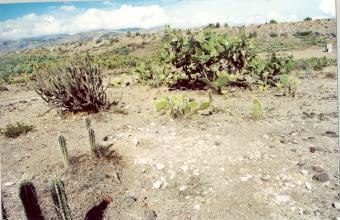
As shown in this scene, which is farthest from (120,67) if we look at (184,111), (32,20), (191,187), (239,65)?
(191,187)

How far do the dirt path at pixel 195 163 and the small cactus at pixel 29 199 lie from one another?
17cm

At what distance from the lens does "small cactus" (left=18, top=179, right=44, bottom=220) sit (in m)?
2.01

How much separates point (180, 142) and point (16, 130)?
161 cm

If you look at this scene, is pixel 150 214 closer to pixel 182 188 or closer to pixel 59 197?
pixel 182 188

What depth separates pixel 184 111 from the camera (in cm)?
367

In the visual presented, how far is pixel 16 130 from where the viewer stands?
11.1 ft

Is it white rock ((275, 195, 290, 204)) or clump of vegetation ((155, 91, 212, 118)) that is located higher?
clump of vegetation ((155, 91, 212, 118))

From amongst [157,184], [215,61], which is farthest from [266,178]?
[215,61]

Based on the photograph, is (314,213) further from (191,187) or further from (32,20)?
(32,20)

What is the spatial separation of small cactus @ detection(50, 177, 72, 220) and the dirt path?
0.69 ft

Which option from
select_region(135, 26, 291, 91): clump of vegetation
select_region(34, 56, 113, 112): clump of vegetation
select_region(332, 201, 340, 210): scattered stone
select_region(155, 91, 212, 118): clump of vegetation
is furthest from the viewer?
select_region(135, 26, 291, 91): clump of vegetation

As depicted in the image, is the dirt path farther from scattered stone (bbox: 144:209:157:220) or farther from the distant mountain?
the distant mountain

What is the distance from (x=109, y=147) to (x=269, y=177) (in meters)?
1.33

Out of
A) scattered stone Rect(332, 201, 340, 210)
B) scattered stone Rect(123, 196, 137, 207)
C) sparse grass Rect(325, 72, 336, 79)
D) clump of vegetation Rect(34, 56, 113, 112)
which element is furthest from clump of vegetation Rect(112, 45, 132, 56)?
scattered stone Rect(332, 201, 340, 210)
